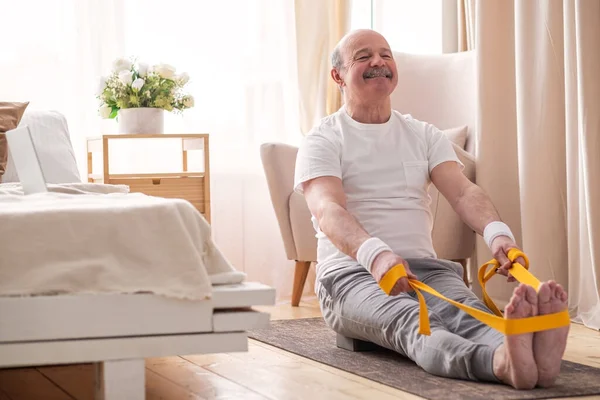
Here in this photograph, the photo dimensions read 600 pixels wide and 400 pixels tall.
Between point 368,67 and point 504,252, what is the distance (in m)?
0.64

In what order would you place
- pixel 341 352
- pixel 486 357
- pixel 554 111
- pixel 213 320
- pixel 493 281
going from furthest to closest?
pixel 493 281
pixel 554 111
pixel 341 352
pixel 486 357
pixel 213 320

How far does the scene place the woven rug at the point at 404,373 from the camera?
1689mm

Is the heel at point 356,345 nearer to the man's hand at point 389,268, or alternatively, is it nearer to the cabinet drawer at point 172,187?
the man's hand at point 389,268

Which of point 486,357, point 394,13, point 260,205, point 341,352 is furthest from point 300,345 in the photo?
point 394,13

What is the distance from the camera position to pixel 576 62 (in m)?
2.80

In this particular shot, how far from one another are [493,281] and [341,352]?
1.07m

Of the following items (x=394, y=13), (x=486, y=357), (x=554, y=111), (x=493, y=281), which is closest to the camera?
(x=486, y=357)

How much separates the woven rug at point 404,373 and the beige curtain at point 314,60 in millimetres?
1562

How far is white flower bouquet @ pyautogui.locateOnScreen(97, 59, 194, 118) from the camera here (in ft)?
11.2

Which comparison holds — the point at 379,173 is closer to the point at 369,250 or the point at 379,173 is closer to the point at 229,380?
the point at 369,250

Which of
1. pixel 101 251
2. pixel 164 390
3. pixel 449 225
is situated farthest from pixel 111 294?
pixel 449 225

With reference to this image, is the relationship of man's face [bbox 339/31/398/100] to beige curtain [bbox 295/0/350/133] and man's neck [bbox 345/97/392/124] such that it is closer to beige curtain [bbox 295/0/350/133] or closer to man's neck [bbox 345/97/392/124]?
man's neck [bbox 345/97/392/124]

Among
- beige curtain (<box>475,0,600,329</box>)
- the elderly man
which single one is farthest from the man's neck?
beige curtain (<box>475,0,600,329</box>)

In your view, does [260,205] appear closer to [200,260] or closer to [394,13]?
[394,13]
